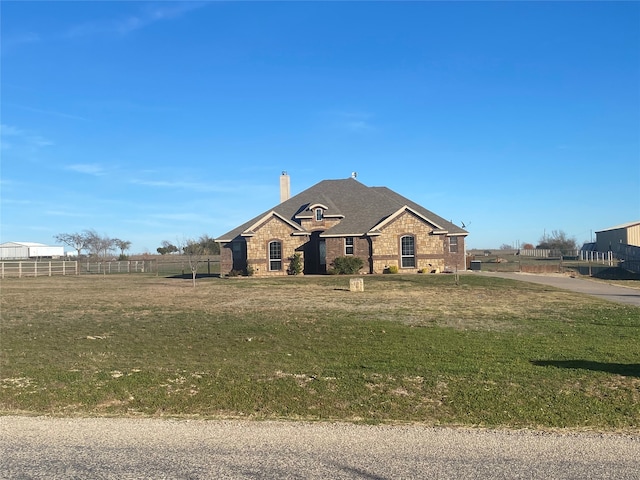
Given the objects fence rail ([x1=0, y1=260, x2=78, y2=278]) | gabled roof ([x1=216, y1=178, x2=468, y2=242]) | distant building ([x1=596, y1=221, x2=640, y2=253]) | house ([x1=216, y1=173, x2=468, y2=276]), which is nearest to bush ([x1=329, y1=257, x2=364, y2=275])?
house ([x1=216, y1=173, x2=468, y2=276])

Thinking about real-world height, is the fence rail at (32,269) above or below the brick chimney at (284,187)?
below

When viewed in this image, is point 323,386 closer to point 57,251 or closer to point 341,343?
point 341,343

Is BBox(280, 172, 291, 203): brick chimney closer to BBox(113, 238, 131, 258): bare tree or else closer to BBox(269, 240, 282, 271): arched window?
BBox(269, 240, 282, 271): arched window

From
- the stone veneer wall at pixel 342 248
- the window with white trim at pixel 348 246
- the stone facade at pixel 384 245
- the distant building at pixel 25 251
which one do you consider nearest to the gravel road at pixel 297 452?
the stone facade at pixel 384 245

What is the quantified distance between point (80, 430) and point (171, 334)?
23.3 ft

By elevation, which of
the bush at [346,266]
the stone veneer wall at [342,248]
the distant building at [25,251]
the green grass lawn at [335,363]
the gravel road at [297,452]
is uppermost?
the distant building at [25,251]

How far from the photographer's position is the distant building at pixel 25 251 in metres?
102

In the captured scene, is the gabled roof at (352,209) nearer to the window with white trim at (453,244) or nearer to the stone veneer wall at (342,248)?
the stone veneer wall at (342,248)

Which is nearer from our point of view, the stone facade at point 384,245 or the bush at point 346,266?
the bush at point 346,266

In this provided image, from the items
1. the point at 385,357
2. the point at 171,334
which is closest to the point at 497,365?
the point at 385,357

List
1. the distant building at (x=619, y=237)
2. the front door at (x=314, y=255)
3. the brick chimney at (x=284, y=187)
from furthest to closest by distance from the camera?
Answer: the distant building at (x=619, y=237) < the brick chimney at (x=284, y=187) < the front door at (x=314, y=255)

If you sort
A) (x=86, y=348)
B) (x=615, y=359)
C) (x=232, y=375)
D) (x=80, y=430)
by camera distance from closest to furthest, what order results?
(x=80, y=430)
(x=232, y=375)
(x=615, y=359)
(x=86, y=348)

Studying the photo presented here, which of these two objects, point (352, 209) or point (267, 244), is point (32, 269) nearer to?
point (267, 244)

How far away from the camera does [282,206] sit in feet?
138
